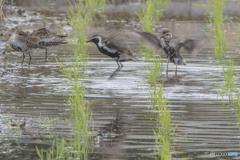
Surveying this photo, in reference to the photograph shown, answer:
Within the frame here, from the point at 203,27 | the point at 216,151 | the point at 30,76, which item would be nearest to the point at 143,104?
the point at 216,151

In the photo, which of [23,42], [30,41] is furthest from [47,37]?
[23,42]

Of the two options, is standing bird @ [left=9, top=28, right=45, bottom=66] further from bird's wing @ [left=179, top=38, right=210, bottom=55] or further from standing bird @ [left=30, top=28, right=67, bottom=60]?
bird's wing @ [left=179, top=38, right=210, bottom=55]

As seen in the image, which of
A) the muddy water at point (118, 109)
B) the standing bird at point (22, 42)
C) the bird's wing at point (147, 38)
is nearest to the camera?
the muddy water at point (118, 109)

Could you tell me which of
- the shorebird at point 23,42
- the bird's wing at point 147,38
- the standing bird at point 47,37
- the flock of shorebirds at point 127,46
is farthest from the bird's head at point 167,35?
the standing bird at point 47,37

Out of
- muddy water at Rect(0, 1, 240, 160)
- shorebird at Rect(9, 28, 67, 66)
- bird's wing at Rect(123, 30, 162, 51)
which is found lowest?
muddy water at Rect(0, 1, 240, 160)

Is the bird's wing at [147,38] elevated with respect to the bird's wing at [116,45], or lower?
elevated

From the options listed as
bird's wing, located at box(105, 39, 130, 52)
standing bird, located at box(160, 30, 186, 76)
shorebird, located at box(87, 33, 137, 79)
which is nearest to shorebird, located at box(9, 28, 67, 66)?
shorebird, located at box(87, 33, 137, 79)

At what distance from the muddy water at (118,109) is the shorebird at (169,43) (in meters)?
0.38

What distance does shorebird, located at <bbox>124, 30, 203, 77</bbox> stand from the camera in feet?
24.3

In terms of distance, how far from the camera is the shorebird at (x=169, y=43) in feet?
24.3

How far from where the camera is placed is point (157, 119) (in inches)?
192

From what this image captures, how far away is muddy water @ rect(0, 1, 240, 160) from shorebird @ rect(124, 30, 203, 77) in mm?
376

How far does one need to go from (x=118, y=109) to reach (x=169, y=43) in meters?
2.59

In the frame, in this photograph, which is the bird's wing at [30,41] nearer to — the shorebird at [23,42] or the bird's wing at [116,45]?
the shorebird at [23,42]
